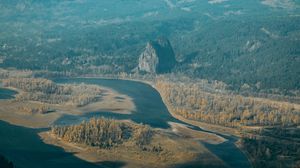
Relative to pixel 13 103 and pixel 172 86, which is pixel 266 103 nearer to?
pixel 172 86

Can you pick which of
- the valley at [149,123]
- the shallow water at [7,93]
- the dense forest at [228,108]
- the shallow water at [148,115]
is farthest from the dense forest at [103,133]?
the shallow water at [7,93]

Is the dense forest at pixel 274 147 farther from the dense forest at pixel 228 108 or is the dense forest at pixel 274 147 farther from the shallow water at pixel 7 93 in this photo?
the shallow water at pixel 7 93

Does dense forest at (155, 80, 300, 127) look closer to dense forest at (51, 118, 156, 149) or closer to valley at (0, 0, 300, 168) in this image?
valley at (0, 0, 300, 168)

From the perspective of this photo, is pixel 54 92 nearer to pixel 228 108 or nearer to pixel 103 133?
pixel 228 108

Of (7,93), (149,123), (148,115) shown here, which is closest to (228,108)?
(148,115)

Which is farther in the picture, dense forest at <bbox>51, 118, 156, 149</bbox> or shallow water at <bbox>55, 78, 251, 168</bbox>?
dense forest at <bbox>51, 118, 156, 149</bbox>

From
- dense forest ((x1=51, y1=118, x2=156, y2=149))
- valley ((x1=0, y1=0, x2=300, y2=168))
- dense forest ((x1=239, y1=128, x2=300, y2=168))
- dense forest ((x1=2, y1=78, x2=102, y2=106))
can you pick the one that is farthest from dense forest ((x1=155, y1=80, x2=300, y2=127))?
dense forest ((x1=51, y1=118, x2=156, y2=149))
